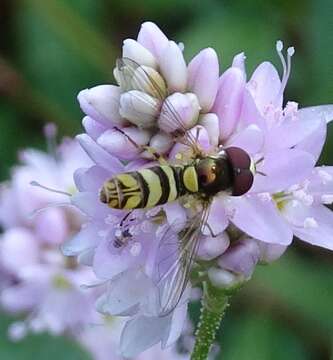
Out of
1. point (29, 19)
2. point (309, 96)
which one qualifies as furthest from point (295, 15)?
point (29, 19)

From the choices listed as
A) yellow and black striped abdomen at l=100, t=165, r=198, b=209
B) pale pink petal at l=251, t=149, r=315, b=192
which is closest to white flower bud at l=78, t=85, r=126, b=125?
yellow and black striped abdomen at l=100, t=165, r=198, b=209

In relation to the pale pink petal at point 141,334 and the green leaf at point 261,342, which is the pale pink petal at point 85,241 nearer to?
the pale pink petal at point 141,334

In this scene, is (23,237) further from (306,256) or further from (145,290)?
(145,290)

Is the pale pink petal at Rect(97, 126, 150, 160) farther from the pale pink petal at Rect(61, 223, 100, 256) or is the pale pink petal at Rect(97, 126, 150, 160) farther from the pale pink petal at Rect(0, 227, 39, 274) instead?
the pale pink petal at Rect(0, 227, 39, 274)

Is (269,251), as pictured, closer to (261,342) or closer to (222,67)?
(261,342)

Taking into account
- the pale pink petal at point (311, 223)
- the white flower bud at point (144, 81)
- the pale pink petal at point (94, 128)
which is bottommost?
the pale pink petal at point (311, 223)

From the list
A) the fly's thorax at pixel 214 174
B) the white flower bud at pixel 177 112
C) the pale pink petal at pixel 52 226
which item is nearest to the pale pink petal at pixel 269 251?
the fly's thorax at pixel 214 174
